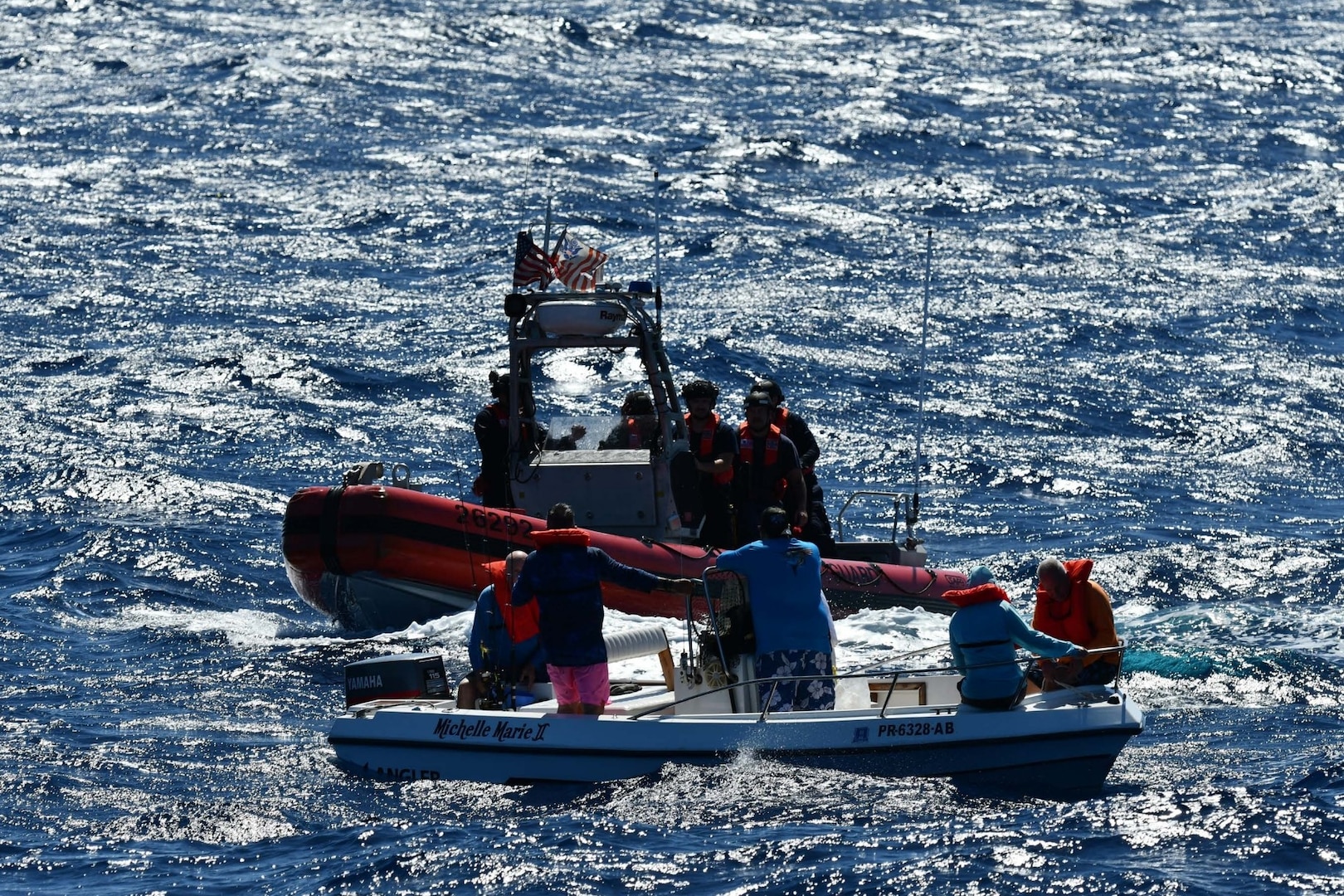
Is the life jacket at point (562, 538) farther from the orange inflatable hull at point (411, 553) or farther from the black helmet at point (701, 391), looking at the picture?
the black helmet at point (701, 391)

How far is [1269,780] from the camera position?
9086 mm

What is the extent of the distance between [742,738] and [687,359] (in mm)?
13181

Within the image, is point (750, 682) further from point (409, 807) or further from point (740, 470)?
point (740, 470)

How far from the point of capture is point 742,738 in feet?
29.7

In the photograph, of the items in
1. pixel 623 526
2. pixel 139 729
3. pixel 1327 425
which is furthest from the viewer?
pixel 1327 425

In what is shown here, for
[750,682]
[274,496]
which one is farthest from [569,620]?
[274,496]

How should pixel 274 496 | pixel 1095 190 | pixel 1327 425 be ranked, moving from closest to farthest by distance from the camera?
pixel 274 496 → pixel 1327 425 → pixel 1095 190

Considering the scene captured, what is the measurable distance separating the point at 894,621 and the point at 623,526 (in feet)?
6.85

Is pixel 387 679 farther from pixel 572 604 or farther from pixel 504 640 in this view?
pixel 572 604

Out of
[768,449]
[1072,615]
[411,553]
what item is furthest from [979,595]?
[411,553]

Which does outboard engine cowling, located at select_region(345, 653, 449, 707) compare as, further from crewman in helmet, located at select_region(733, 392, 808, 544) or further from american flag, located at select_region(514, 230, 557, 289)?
american flag, located at select_region(514, 230, 557, 289)

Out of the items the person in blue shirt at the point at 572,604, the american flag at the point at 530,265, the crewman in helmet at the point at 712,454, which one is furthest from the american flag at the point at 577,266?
the person in blue shirt at the point at 572,604

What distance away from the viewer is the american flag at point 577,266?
13.7m

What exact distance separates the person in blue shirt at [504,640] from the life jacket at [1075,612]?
2602mm
